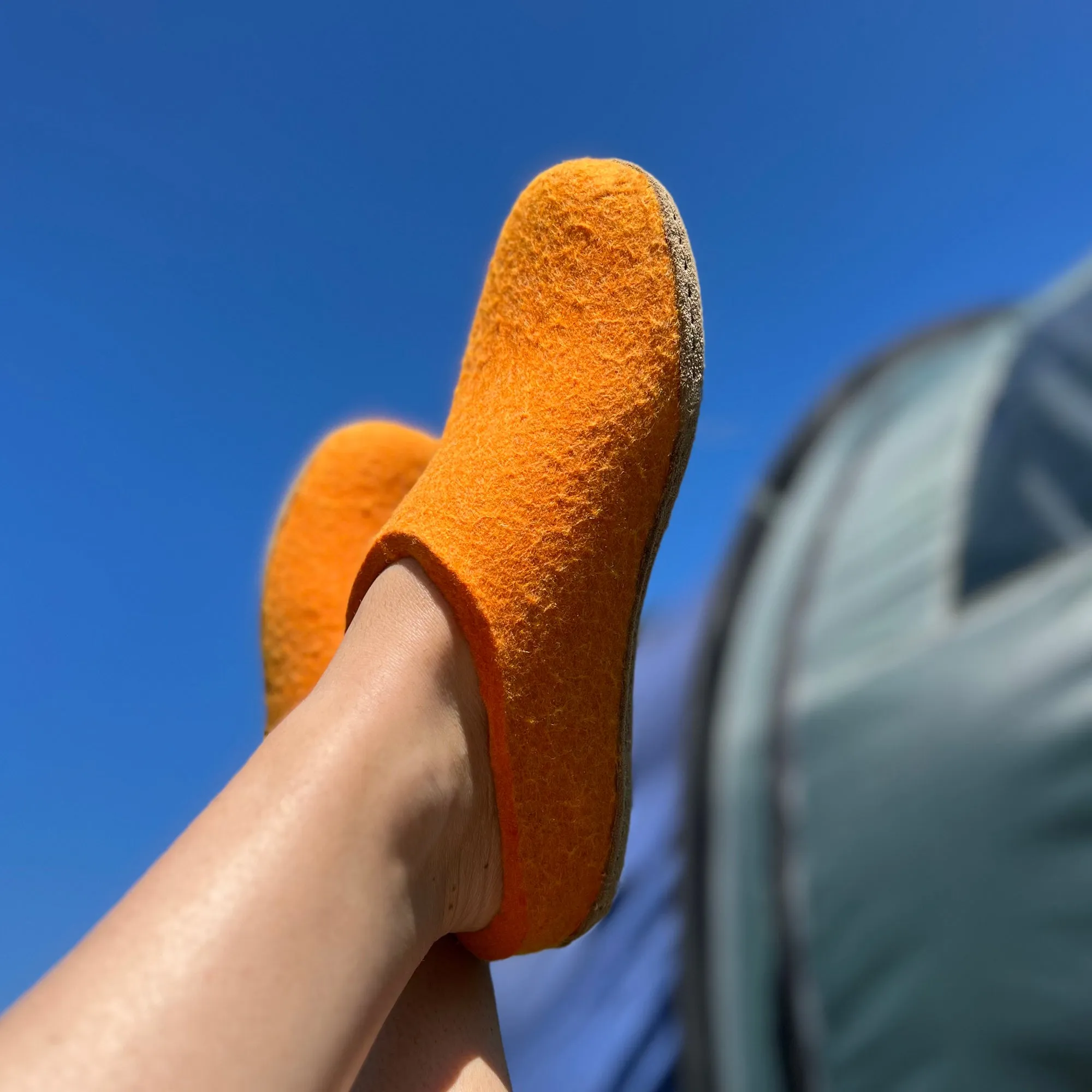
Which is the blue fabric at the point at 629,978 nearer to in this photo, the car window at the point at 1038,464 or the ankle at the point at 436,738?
the car window at the point at 1038,464

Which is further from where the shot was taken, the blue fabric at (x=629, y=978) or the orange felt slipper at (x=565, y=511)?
the blue fabric at (x=629, y=978)

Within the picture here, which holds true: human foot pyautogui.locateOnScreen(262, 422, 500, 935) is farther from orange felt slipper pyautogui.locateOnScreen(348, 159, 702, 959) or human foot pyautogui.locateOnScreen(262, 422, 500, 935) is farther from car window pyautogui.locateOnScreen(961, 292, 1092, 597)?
car window pyautogui.locateOnScreen(961, 292, 1092, 597)

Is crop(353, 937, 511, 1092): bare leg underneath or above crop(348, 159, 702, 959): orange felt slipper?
underneath

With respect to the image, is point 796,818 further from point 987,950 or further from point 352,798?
point 352,798

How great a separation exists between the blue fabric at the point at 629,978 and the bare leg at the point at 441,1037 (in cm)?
62

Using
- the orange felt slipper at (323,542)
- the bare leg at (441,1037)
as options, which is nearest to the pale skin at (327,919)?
the bare leg at (441,1037)

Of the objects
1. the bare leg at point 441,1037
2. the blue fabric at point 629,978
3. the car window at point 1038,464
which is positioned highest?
the car window at point 1038,464

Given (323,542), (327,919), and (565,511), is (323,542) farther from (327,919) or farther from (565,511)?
(327,919)

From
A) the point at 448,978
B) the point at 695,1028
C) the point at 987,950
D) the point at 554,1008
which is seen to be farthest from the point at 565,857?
the point at 554,1008

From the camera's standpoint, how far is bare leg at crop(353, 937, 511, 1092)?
475 mm

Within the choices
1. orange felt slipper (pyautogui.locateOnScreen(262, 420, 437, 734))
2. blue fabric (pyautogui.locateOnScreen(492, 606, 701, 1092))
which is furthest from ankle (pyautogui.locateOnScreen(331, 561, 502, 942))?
blue fabric (pyautogui.locateOnScreen(492, 606, 701, 1092))

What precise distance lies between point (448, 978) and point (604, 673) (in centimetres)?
22

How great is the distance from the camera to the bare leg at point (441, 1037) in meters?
0.47

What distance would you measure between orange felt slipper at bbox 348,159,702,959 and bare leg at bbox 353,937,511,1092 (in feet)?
0.09
